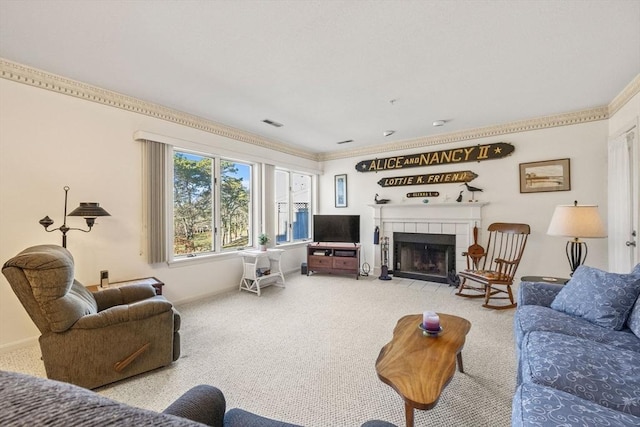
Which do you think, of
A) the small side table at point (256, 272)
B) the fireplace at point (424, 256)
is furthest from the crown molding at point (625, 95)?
the small side table at point (256, 272)

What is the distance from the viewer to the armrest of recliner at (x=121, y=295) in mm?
2445

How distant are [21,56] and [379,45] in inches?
121

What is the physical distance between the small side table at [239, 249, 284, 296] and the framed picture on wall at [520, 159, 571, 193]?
4018 mm

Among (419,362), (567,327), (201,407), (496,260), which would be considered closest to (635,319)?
(567,327)

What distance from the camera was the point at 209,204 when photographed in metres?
4.28

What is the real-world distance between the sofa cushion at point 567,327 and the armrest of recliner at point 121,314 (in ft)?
8.80

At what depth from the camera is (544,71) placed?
2691mm

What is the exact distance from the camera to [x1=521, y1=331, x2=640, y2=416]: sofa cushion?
1279 millimetres

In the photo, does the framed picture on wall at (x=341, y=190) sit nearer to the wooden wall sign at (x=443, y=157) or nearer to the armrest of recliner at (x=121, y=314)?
the wooden wall sign at (x=443, y=157)

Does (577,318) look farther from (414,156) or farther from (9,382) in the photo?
(414,156)

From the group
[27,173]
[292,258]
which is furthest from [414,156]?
[27,173]

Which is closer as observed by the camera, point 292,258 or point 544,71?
point 544,71

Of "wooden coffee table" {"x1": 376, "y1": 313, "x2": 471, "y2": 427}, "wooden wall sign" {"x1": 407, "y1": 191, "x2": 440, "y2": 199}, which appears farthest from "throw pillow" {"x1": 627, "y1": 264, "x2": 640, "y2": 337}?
"wooden wall sign" {"x1": 407, "y1": 191, "x2": 440, "y2": 199}

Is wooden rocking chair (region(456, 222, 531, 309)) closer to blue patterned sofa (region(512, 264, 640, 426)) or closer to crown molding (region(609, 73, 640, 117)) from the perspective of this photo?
blue patterned sofa (region(512, 264, 640, 426))
